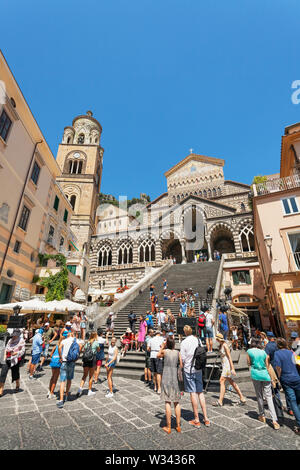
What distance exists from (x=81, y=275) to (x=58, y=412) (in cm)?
1589

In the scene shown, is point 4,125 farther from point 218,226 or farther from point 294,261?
point 218,226

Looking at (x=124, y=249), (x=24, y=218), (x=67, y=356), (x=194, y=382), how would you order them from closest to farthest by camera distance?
(x=194, y=382) → (x=67, y=356) → (x=24, y=218) → (x=124, y=249)

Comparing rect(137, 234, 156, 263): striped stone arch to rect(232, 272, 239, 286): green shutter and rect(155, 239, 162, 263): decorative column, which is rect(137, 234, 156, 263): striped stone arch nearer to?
rect(155, 239, 162, 263): decorative column

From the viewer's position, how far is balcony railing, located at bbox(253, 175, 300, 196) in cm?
1259

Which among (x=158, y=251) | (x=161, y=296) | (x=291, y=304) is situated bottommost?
(x=291, y=304)

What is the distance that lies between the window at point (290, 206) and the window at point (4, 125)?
17.0 meters

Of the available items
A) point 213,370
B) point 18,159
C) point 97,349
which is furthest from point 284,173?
point 18,159

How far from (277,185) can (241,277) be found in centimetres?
1075

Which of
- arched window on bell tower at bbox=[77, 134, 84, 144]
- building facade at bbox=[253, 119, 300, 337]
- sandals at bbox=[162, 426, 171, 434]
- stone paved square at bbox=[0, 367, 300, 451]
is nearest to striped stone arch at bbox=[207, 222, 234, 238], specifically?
building facade at bbox=[253, 119, 300, 337]

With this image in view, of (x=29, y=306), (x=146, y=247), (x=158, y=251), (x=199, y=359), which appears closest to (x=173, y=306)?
(x=29, y=306)

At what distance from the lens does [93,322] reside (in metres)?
11.0

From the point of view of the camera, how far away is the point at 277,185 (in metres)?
13.0
